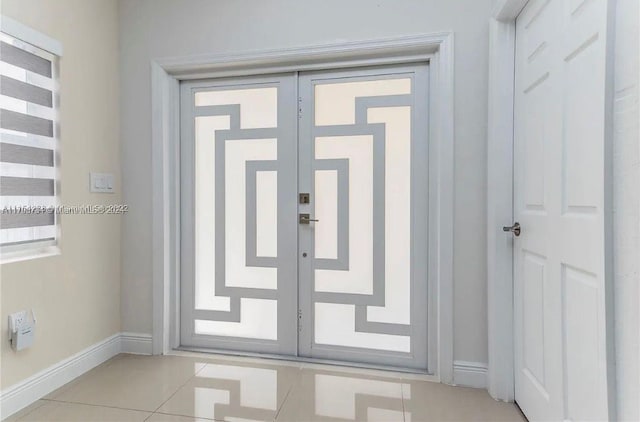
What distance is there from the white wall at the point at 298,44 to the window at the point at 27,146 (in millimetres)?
471

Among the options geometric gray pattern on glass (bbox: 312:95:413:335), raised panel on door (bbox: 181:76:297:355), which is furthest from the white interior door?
raised panel on door (bbox: 181:76:297:355)

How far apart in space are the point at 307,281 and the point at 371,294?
42cm

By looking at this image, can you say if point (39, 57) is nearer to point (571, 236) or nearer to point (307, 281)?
point (307, 281)

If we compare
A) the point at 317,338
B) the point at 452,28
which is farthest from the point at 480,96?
the point at 317,338

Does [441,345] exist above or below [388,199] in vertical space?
below

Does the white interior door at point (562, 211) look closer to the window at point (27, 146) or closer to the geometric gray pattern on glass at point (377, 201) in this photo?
the geometric gray pattern on glass at point (377, 201)

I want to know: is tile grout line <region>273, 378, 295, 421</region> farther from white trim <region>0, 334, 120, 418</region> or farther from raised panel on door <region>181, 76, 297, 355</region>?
white trim <region>0, 334, 120, 418</region>

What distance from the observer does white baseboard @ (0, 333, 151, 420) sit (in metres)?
1.71

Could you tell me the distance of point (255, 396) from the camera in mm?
1855

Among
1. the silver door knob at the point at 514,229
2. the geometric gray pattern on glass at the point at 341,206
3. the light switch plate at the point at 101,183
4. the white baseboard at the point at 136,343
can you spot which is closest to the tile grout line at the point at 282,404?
the geometric gray pattern on glass at the point at 341,206

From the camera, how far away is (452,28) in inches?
77.7

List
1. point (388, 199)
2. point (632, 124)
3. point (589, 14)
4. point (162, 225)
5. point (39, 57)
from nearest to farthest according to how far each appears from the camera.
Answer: point (632, 124) < point (589, 14) < point (39, 57) < point (388, 199) < point (162, 225)

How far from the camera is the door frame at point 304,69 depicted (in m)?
1.99

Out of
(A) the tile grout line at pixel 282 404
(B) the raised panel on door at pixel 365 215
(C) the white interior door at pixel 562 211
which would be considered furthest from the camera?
(B) the raised panel on door at pixel 365 215
